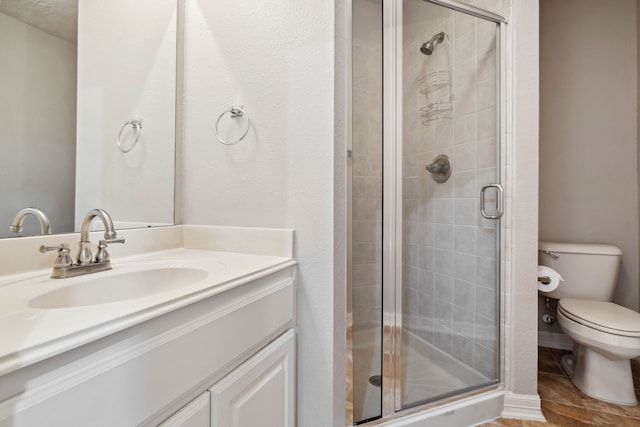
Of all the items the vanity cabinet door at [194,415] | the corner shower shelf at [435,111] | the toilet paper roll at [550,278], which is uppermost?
the corner shower shelf at [435,111]

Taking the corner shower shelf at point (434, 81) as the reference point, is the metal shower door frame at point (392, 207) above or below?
below

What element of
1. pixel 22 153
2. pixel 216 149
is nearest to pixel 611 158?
pixel 216 149

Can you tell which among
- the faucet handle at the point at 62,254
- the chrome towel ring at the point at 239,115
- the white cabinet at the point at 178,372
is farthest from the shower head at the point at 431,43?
the faucet handle at the point at 62,254

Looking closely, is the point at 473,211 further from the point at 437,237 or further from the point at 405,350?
the point at 405,350

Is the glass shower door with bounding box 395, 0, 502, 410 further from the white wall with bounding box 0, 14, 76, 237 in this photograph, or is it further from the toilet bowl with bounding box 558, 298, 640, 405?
the white wall with bounding box 0, 14, 76, 237

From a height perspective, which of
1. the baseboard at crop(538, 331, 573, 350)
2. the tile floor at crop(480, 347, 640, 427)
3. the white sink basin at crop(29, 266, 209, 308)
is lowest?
the tile floor at crop(480, 347, 640, 427)

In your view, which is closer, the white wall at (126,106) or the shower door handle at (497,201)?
the white wall at (126,106)

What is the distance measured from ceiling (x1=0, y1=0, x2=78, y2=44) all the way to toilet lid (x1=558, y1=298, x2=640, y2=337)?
93.8 inches

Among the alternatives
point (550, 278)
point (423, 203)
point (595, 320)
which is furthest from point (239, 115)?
point (595, 320)

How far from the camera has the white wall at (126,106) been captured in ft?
3.21

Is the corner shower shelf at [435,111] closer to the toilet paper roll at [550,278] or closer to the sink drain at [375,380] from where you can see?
the toilet paper roll at [550,278]

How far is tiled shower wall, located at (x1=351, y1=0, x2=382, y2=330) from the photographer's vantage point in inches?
44.3

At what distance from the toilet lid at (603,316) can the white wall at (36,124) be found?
2.20m

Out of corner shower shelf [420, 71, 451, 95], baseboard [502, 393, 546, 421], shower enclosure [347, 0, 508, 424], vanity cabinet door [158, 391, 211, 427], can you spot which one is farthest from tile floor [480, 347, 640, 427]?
corner shower shelf [420, 71, 451, 95]
